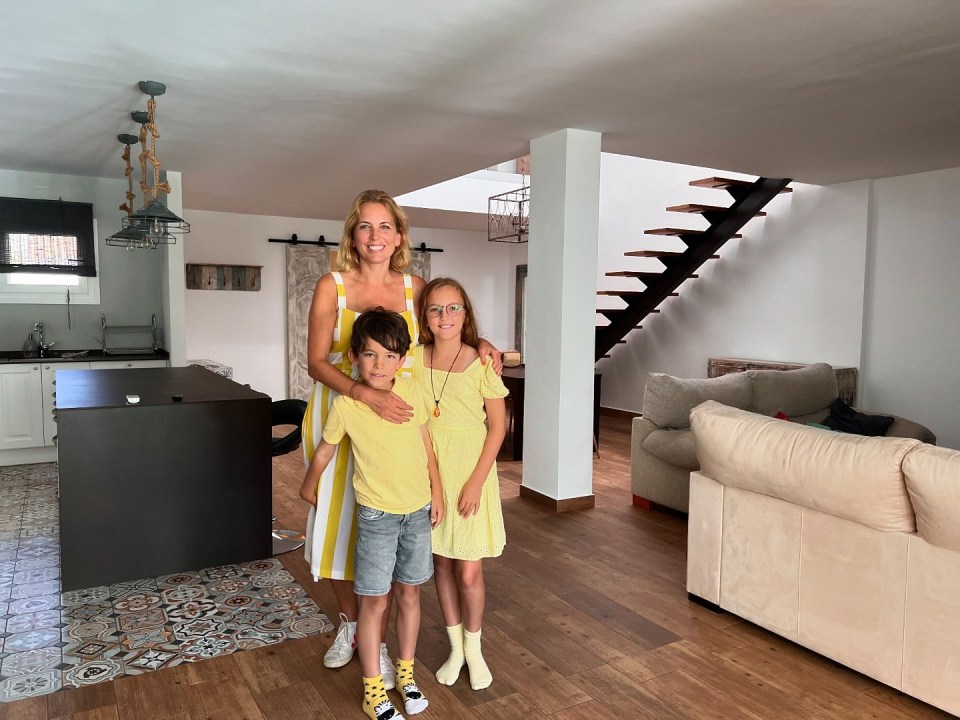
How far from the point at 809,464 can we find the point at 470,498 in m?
1.23

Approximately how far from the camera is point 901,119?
429 cm

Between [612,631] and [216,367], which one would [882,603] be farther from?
[216,367]

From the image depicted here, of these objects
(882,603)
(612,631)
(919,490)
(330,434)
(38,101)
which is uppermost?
(38,101)

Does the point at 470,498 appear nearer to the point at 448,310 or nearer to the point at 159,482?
the point at 448,310

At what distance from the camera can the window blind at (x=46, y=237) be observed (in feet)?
19.1

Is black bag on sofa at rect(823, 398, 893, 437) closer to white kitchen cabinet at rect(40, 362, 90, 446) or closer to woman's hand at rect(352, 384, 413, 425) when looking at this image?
woman's hand at rect(352, 384, 413, 425)

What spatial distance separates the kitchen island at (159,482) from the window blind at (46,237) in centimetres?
293

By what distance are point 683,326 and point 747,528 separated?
545 cm

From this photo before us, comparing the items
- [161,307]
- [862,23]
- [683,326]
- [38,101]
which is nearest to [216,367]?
[161,307]

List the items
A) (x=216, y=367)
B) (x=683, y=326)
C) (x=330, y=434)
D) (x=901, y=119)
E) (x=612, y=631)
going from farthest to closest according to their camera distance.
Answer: (x=683, y=326) < (x=216, y=367) < (x=901, y=119) < (x=612, y=631) < (x=330, y=434)

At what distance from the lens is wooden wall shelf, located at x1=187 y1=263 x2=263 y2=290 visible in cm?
855

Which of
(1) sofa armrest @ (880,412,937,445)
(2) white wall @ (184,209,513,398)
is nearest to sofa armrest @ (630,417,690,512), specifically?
(1) sofa armrest @ (880,412,937,445)

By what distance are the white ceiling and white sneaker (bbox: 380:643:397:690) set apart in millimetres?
2301

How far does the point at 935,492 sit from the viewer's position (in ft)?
7.17
